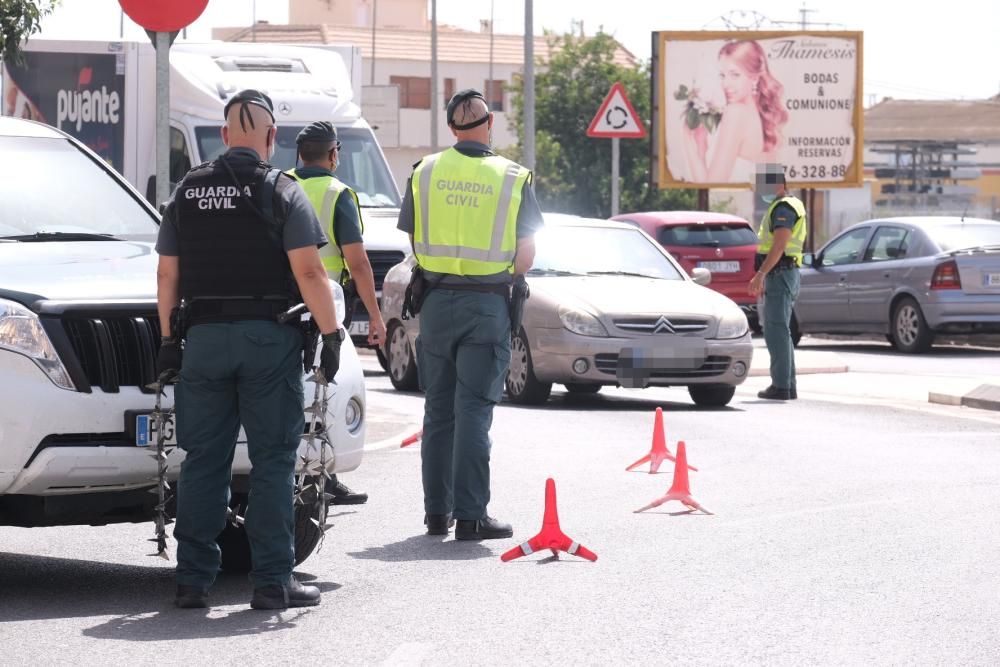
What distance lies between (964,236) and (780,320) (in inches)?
277

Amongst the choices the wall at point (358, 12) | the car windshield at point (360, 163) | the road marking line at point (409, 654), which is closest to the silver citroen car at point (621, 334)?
the car windshield at point (360, 163)

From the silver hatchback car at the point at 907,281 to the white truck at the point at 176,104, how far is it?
6.17 meters

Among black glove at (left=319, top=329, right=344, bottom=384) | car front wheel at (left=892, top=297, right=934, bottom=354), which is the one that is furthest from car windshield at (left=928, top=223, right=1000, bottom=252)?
black glove at (left=319, top=329, right=344, bottom=384)

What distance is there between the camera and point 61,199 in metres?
8.91

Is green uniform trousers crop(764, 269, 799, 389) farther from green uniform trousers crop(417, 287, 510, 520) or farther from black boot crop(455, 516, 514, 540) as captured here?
black boot crop(455, 516, 514, 540)

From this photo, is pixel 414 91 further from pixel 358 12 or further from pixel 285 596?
pixel 285 596

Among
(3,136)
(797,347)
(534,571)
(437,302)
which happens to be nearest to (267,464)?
(534,571)

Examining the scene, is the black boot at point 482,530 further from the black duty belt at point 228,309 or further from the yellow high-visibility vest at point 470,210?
the black duty belt at point 228,309

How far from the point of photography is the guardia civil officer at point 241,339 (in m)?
7.05

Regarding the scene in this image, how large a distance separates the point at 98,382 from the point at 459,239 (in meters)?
2.18

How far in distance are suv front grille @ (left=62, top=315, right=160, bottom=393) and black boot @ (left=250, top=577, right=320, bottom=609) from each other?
882mm

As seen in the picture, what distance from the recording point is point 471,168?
8938 mm

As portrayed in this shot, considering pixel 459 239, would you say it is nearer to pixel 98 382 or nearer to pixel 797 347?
pixel 98 382

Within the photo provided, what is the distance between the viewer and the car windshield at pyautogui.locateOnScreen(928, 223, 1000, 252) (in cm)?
2255
